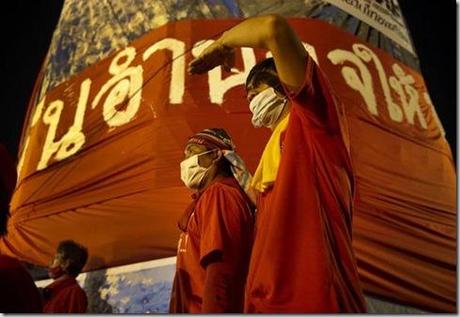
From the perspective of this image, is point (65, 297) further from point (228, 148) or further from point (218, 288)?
point (228, 148)

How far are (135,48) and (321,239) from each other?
1.18m

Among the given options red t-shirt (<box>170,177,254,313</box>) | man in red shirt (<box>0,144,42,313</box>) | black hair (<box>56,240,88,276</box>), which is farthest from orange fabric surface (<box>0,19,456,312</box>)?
man in red shirt (<box>0,144,42,313</box>)

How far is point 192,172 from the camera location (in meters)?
1.89

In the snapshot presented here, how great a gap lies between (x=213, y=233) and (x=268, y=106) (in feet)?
1.19

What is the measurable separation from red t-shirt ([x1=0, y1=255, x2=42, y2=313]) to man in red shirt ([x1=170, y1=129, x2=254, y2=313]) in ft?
1.51

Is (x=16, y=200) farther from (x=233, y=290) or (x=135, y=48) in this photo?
(x=233, y=290)

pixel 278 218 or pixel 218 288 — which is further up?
pixel 278 218

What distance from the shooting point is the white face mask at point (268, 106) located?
164 cm

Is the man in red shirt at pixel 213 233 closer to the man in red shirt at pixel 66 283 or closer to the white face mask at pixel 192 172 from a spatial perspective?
the white face mask at pixel 192 172

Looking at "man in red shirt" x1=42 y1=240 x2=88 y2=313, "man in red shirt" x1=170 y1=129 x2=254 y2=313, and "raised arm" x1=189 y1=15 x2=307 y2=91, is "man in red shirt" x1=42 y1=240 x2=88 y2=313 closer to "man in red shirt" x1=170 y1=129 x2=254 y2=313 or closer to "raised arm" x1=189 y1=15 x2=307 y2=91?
"man in red shirt" x1=170 y1=129 x2=254 y2=313

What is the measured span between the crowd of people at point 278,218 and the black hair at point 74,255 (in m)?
0.13

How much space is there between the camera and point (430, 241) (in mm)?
2021

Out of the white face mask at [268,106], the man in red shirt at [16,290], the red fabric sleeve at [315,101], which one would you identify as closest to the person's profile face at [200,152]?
the white face mask at [268,106]

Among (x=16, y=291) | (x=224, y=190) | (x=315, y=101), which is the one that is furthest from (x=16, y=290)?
(x=315, y=101)
